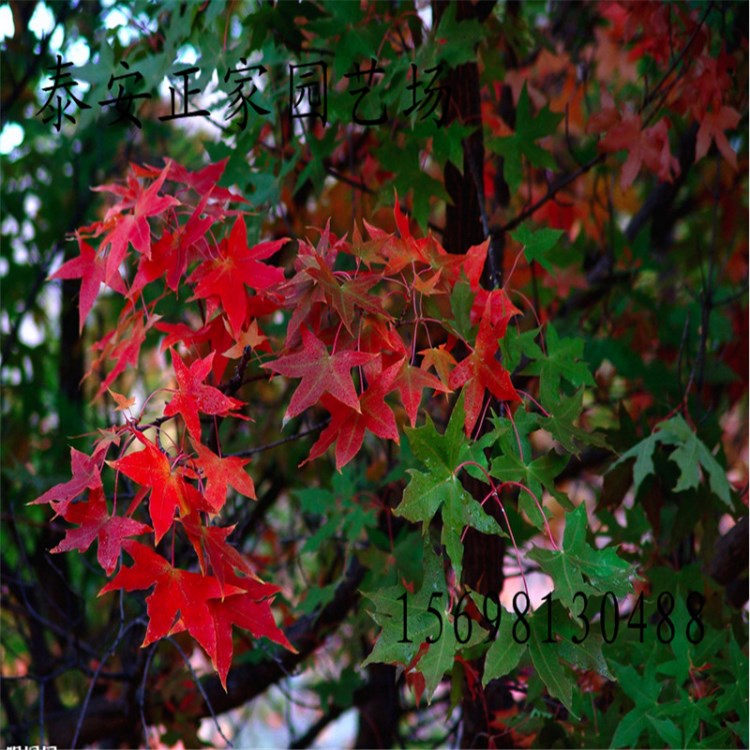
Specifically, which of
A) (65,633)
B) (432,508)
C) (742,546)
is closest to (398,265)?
(432,508)

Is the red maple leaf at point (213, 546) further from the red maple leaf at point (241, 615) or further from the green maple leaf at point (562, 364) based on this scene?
the green maple leaf at point (562, 364)

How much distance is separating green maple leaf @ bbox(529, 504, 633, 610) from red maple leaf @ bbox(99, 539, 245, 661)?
0.89 ft

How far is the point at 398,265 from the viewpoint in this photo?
94cm

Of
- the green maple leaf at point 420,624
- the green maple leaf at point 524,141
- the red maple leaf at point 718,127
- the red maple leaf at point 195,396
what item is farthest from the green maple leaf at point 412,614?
the red maple leaf at point 718,127

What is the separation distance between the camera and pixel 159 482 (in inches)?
33.2

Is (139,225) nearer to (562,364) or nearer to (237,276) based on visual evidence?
(237,276)

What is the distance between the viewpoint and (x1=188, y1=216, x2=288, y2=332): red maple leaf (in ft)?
3.15

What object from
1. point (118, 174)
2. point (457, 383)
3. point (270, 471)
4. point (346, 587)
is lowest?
point (346, 587)

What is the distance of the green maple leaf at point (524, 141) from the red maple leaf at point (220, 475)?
0.65m

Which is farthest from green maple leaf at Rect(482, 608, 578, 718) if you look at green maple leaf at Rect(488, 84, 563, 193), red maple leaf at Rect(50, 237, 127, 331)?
green maple leaf at Rect(488, 84, 563, 193)

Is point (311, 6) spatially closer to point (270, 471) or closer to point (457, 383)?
point (457, 383)

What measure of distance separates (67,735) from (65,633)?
0.23m

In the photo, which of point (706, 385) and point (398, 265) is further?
point (706, 385)

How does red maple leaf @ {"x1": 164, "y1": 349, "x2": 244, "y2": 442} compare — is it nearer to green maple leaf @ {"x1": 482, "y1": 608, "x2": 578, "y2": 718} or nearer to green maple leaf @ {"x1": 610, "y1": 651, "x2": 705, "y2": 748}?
green maple leaf @ {"x1": 482, "y1": 608, "x2": 578, "y2": 718}
